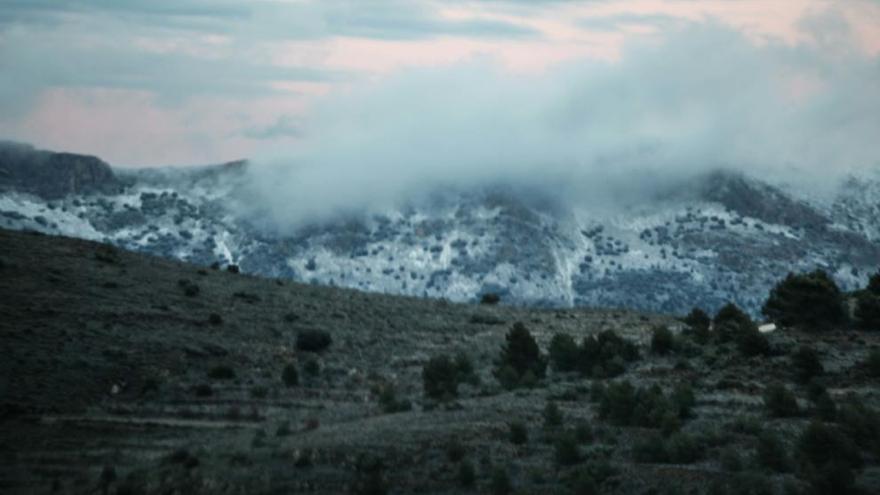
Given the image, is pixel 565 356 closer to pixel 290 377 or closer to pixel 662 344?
pixel 662 344

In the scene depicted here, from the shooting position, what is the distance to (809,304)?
61.3 m

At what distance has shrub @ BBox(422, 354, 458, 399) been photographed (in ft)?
168

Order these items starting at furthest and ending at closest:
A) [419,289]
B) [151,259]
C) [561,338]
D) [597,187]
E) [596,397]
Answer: [597,187] → [419,289] → [151,259] → [561,338] → [596,397]

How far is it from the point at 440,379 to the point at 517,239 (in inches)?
3596

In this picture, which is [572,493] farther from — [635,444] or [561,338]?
[561,338]

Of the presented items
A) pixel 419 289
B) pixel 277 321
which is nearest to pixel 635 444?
pixel 277 321

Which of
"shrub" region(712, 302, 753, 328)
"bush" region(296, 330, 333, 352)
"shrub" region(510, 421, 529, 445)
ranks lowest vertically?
"shrub" region(510, 421, 529, 445)

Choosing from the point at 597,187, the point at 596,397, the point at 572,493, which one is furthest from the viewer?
the point at 597,187

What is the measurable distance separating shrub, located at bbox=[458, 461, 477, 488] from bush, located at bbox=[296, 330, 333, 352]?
29139mm

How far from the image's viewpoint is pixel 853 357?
5169 centimetres

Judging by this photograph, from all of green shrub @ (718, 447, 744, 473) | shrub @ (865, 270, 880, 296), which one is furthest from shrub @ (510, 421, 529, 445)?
shrub @ (865, 270, 880, 296)

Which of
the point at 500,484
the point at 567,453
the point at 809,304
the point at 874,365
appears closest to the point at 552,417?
the point at 567,453

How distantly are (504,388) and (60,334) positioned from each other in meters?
18.9

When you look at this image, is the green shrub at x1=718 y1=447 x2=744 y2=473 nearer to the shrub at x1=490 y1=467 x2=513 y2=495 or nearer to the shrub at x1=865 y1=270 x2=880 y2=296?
Result: the shrub at x1=490 y1=467 x2=513 y2=495
